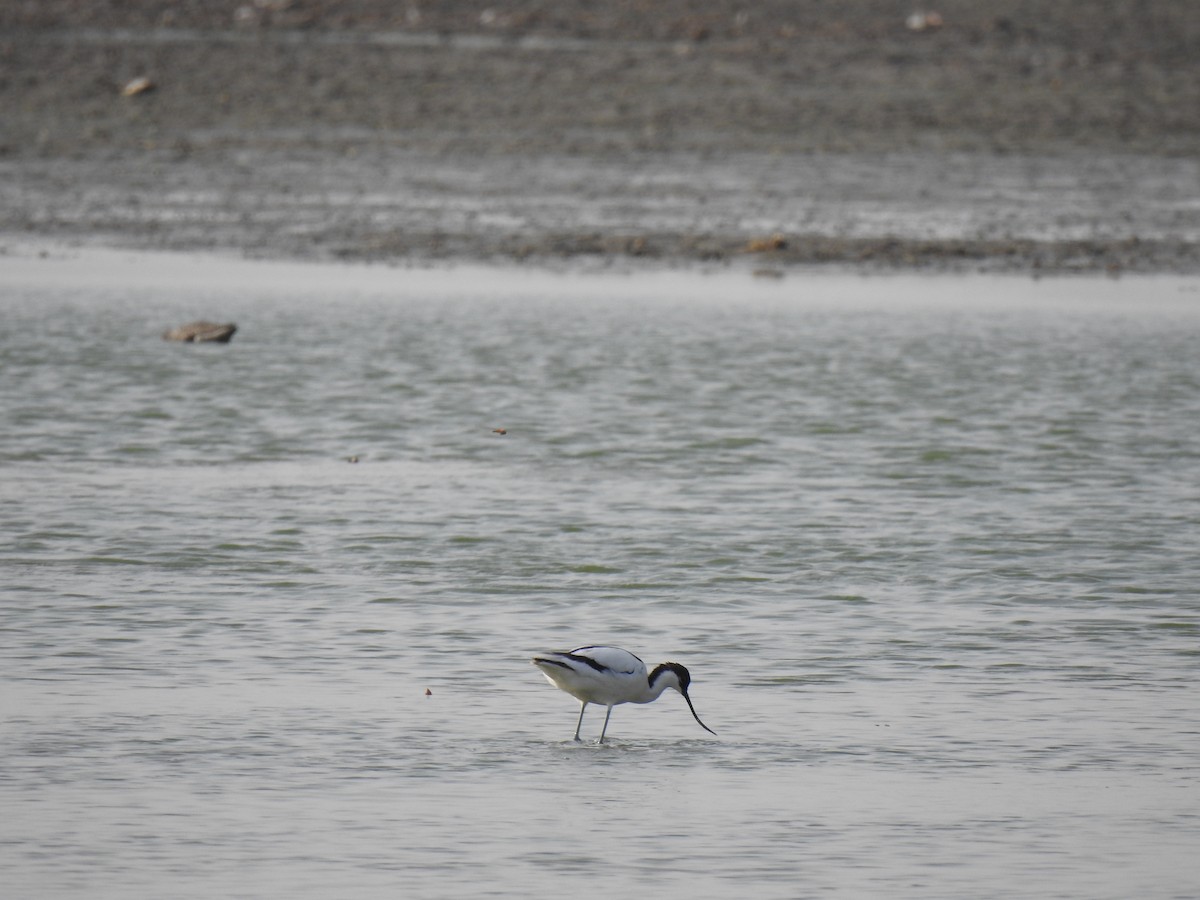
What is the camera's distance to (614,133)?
114 feet

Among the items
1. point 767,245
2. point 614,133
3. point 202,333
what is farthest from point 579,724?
point 614,133

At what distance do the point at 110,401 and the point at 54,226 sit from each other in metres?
11.7

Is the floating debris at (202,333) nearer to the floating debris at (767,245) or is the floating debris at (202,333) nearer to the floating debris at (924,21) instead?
the floating debris at (767,245)

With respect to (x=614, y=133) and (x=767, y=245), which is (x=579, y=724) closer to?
(x=767, y=245)

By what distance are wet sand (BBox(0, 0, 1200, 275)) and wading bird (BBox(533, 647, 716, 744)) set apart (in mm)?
17157

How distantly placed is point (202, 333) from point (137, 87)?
17585 millimetres

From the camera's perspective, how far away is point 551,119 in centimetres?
3569

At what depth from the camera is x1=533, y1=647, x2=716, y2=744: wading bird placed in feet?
29.0

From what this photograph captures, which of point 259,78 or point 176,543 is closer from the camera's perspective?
point 176,543

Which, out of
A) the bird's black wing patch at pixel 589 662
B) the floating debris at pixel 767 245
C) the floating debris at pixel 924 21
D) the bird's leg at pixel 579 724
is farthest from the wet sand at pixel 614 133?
the bird's black wing patch at pixel 589 662

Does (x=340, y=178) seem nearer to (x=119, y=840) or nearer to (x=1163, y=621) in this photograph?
(x=1163, y=621)

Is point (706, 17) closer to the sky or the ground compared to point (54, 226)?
closer to the sky

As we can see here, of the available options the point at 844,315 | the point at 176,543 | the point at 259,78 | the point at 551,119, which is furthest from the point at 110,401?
the point at 259,78

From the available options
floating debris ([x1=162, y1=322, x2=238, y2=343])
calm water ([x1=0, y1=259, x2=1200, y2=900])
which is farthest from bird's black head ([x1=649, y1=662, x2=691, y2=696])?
floating debris ([x1=162, y1=322, x2=238, y2=343])
